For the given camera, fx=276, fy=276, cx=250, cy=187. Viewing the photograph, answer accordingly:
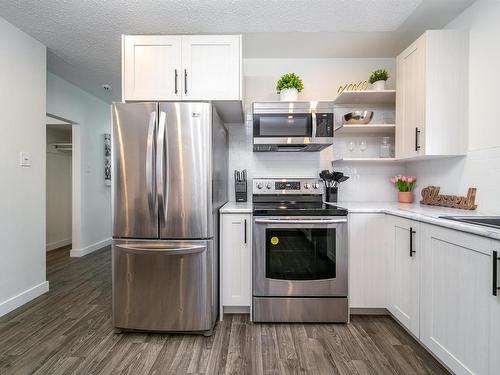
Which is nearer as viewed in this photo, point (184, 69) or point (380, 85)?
point (184, 69)

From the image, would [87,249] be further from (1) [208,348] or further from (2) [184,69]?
(2) [184,69]

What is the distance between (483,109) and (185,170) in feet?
7.15

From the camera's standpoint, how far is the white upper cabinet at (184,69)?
2.14 m

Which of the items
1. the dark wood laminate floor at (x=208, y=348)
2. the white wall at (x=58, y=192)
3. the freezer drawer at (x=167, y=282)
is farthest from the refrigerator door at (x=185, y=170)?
the white wall at (x=58, y=192)

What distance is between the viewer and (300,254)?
213 centimetres

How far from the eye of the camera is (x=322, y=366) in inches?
65.3

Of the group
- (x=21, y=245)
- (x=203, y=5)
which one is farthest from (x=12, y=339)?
(x=203, y=5)

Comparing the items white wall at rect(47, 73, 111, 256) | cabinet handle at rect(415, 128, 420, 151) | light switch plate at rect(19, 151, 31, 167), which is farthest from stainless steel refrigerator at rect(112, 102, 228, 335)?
white wall at rect(47, 73, 111, 256)

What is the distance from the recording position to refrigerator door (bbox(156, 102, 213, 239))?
193 cm

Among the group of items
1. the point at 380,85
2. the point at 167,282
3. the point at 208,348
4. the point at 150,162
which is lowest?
the point at 208,348

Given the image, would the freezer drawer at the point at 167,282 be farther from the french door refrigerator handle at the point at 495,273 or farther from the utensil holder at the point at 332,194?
the french door refrigerator handle at the point at 495,273

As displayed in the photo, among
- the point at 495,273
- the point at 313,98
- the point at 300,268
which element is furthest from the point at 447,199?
the point at 313,98

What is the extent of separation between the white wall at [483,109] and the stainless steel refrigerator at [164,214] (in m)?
1.95

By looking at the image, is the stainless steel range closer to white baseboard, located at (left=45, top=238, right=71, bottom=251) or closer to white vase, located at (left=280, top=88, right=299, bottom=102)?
white vase, located at (left=280, top=88, right=299, bottom=102)
